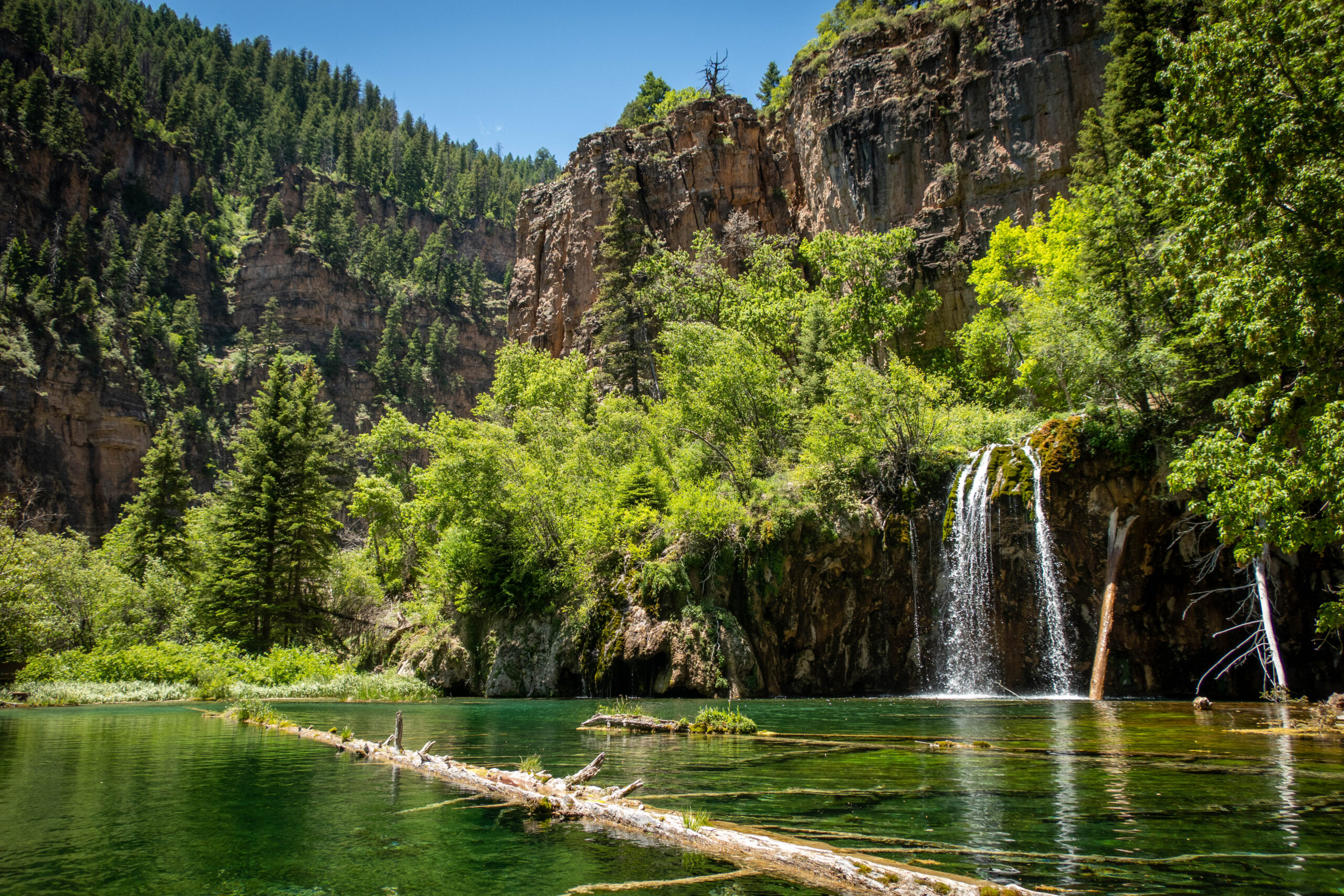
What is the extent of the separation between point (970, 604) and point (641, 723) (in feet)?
46.2

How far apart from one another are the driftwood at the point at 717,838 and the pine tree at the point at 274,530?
93.3ft

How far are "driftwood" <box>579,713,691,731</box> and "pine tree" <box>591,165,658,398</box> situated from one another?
30.6m

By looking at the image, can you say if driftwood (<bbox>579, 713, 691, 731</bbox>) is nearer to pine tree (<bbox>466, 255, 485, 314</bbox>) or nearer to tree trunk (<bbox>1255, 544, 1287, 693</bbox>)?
tree trunk (<bbox>1255, 544, 1287, 693</bbox>)

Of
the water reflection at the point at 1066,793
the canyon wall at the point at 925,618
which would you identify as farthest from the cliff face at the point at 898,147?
the water reflection at the point at 1066,793

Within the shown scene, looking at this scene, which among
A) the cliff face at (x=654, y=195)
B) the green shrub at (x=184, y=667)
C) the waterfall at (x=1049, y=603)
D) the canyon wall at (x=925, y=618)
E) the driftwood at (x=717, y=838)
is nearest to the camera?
the driftwood at (x=717, y=838)

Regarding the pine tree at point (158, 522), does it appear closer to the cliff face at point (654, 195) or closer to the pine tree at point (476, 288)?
the cliff face at point (654, 195)

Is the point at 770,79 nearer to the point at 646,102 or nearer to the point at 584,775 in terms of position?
the point at 646,102

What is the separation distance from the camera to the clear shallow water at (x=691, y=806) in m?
5.10

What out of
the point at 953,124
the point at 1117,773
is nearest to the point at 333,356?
the point at 953,124

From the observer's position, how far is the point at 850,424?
27.3 metres

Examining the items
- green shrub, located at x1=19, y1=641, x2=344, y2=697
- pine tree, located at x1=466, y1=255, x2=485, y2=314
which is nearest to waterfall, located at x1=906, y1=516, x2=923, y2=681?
green shrub, located at x1=19, y1=641, x2=344, y2=697

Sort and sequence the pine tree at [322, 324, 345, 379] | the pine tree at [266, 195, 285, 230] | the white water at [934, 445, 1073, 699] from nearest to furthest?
the white water at [934, 445, 1073, 699]
the pine tree at [322, 324, 345, 379]
the pine tree at [266, 195, 285, 230]

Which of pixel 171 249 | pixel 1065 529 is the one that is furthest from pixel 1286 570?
pixel 171 249

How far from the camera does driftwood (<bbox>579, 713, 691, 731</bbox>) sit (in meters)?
13.6
